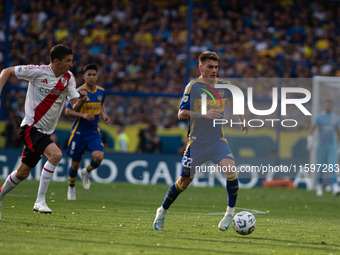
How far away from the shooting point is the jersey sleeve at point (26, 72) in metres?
8.60

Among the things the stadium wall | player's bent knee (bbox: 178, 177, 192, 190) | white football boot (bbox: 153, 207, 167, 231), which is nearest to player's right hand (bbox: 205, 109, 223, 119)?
player's bent knee (bbox: 178, 177, 192, 190)

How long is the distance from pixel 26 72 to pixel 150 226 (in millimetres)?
2713

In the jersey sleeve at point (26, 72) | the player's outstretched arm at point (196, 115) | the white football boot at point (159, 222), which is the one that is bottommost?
the white football boot at point (159, 222)

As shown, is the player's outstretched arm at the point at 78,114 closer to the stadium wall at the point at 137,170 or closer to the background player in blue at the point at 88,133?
the background player in blue at the point at 88,133

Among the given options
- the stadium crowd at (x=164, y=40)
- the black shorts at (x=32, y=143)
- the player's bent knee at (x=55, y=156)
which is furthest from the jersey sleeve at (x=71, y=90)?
the stadium crowd at (x=164, y=40)

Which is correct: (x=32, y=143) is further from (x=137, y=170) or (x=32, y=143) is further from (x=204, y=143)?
(x=137, y=170)

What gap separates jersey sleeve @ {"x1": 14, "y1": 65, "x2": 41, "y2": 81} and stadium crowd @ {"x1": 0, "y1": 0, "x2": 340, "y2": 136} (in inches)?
377

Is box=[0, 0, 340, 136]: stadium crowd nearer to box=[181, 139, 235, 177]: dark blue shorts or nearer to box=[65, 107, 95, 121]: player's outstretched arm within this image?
box=[65, 107, 95, 121]: player's outstretched arm

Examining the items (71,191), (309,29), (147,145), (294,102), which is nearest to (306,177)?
(294,102)

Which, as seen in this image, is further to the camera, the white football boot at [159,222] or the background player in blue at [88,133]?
the background player in blue at [88,133]

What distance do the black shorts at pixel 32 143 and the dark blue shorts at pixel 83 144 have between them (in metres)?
4.08

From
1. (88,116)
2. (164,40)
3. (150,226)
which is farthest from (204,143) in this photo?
(164,40)

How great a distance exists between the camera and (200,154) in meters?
8.19

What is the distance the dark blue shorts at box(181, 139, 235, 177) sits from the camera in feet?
26.6
